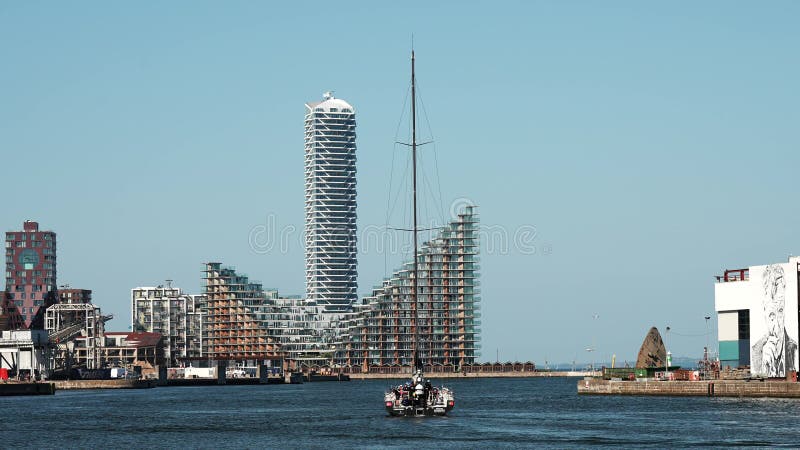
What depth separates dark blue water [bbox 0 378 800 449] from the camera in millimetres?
106562

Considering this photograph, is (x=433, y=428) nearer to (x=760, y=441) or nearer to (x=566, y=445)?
(x=566, y=445)

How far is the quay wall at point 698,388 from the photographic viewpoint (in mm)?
153000

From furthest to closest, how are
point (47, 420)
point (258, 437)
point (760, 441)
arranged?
point (47, 420)
point (258, 437)
point (760, 441)

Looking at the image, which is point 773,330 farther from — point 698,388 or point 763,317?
point 698,388

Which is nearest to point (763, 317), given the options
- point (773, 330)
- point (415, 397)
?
point (773, 330)

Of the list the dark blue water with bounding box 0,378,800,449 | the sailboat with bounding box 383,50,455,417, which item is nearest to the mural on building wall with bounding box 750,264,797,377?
the dark blue water with bounding box 0,378,800,449

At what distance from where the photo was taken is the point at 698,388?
166 meters

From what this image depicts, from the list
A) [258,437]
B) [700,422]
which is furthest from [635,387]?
[258,437]

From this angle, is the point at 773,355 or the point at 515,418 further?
the point at 773,355

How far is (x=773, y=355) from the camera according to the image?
525 ft

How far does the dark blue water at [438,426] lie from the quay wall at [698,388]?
3296 mm

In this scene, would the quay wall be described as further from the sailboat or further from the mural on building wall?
the sailboat

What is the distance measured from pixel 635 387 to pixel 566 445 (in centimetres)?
7621

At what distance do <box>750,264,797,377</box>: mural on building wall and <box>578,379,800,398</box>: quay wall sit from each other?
4.21m
